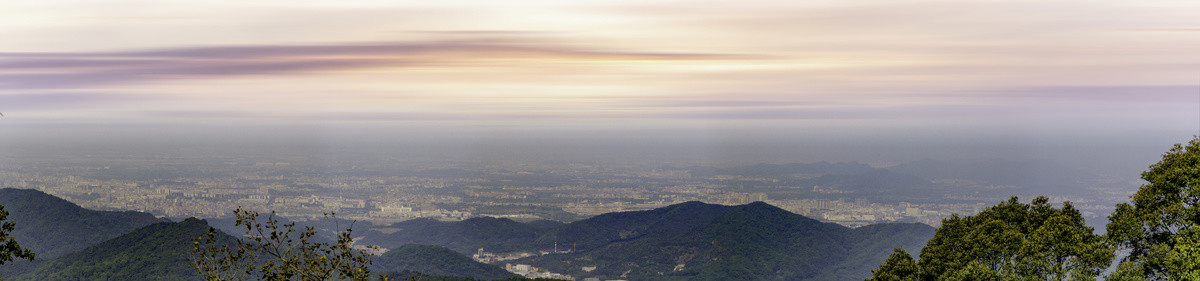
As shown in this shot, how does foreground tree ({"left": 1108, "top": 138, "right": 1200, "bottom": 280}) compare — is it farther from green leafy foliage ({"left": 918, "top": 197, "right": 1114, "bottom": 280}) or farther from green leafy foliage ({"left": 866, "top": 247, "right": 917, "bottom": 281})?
green leafy foliage ({"left": 866, "top": 247, "right": 917, "bottom": 281})

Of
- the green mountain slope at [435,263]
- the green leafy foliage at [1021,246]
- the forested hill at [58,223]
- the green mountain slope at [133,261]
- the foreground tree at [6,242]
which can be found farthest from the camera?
the forested hill at [58,223]

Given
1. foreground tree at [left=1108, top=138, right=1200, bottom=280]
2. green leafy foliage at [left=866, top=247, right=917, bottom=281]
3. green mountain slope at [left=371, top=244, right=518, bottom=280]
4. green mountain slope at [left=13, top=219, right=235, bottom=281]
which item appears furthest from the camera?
green mountain slope at [left=371, top=244, right=518, bottom=280]

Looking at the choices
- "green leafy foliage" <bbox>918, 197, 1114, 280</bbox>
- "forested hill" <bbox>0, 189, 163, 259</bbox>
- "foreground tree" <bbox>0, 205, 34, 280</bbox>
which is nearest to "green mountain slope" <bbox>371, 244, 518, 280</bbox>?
"forested hill" <bbox>0, 189, 163, 259</bbox>

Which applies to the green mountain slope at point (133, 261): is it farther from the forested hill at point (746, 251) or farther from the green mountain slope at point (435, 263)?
the forested hill at point (746, 251)

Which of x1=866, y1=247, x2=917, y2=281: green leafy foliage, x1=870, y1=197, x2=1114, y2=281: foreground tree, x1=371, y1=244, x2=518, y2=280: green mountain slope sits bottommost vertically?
x1=371, y1=244, x2=518, y2=280: green mountain slope

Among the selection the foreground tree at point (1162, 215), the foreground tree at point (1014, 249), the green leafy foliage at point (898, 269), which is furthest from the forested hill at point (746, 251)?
the foreground tree at point (1162, 215)

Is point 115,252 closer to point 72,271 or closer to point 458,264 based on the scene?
point 72,271
